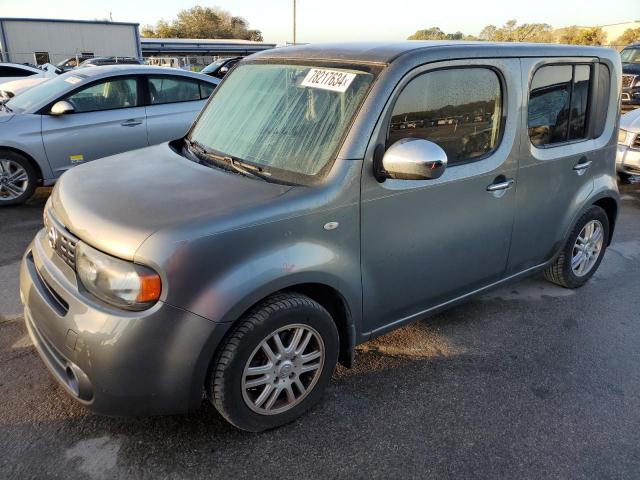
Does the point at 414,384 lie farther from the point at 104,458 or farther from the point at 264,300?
the point at 104,458

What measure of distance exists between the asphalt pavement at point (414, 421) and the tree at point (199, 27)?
9027 centimetres

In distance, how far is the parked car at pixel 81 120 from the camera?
18.9 feet

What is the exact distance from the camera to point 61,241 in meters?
2.36

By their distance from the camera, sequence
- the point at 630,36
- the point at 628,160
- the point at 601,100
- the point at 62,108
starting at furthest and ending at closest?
1. the point at 630,36
2. the point at 628,160
3. the point at 62,108
4. the point at 601,100

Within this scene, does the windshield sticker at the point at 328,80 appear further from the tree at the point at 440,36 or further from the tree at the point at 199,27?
the tree at the point at 199,27

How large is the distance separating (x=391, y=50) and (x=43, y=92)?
16.7 ft

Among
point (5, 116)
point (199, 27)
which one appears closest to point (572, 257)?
point (5, 116)

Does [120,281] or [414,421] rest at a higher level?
[120,281]

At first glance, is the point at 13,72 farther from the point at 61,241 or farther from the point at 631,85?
the point at 631,85

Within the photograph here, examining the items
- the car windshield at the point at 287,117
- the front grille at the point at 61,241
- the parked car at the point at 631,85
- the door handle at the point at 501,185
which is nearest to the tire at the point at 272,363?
the car windshield at the point at 287,117

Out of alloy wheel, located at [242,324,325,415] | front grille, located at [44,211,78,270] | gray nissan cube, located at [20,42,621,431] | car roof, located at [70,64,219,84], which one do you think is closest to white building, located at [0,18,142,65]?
car roof, located at [70,64,219,84]

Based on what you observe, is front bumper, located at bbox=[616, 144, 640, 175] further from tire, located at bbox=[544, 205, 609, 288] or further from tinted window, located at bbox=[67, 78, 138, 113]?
tinted window, located at bbox=[67, 78, 138, 113]

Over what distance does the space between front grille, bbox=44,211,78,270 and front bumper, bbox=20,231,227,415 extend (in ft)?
0.24

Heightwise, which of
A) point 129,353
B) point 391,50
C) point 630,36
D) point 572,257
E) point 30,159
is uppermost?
point 630,36
